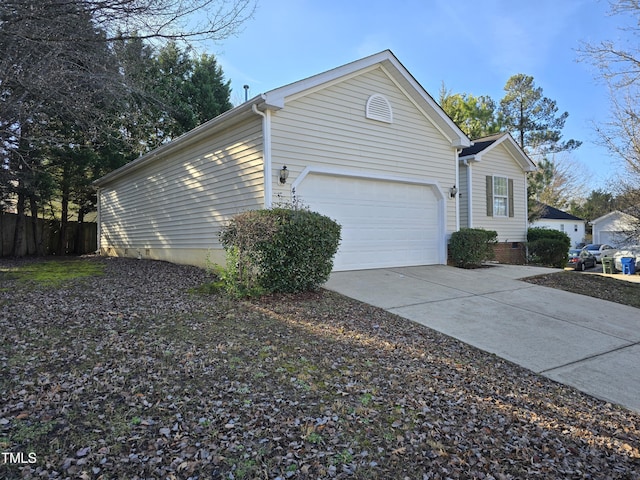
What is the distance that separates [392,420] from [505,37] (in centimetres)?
1176

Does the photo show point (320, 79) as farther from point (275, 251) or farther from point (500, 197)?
point (500, 197)

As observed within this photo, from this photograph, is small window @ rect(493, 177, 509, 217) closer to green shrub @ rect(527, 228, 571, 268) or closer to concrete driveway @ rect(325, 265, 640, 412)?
green shrub @ rect(527, 228, 571, 268)

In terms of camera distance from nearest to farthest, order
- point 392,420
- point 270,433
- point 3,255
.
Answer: point 270,433
point 392,420
point 3,255

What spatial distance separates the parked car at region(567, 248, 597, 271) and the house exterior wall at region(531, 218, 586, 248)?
7.78m

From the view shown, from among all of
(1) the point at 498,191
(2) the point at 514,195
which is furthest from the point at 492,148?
(2) the point at 514,195

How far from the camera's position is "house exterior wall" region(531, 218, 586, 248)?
1222 inches

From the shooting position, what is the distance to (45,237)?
53.6 feet

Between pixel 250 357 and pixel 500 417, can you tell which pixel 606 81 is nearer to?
pixel 500 417

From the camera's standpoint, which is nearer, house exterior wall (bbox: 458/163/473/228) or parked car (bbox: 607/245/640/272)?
house exterior wall (bbox: 458/163/473/228)

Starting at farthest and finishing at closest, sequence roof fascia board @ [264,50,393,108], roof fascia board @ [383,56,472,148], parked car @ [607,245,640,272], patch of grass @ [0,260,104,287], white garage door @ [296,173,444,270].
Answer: parked car @ [607,245,640,272], roof fascia board @ [383,56,472,148], white garage door @ [296,173,444,270], patch of grass @ [0,260,104,287], roof fascia board @ [264,50,393,108]

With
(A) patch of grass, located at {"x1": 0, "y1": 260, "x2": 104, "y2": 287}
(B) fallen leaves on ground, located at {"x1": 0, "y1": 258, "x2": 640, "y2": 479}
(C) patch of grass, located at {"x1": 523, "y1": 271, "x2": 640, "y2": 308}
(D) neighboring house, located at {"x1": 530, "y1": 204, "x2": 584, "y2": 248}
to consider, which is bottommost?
(B) fallen leaves on ground, located at {"x1": 0, "y1": 258, "x2": 640, "y2": 479}

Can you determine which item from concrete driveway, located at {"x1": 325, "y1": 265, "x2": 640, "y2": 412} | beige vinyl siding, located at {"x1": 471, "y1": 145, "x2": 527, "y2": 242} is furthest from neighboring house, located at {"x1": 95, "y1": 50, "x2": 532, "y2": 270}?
beige vinyl siding, located at {"x1": 471, "y1": 145, "x2": 527, "y2": 242}

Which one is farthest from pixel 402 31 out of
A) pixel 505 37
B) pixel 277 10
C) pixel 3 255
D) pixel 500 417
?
pixel 3 255

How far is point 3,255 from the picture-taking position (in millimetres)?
14477
